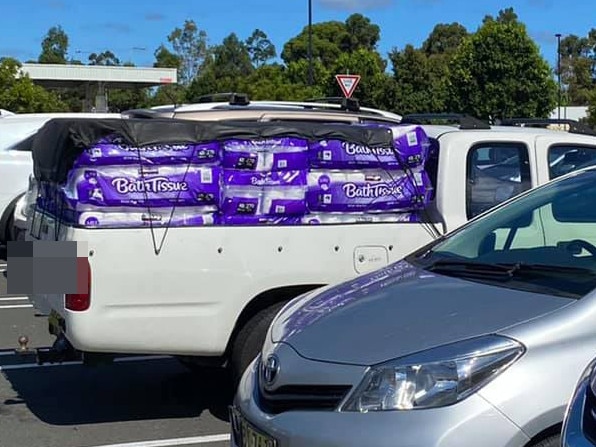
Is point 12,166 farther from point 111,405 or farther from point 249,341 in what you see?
point 249,341

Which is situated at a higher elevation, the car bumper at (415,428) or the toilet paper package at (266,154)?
the toilet paper package at (266,154)

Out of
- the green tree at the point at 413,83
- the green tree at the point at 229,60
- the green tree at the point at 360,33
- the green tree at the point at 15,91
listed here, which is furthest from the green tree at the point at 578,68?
the green tree at the point at 15,91

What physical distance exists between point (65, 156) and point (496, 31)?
39.1m

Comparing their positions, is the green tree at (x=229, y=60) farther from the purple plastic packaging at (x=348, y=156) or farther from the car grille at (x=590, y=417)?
the car grille at (x=590, y=417)

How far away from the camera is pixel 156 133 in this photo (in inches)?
209

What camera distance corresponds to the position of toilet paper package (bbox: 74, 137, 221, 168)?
517cm

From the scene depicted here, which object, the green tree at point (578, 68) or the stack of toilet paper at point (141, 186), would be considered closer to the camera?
the stack of toilet paper at point (141, 186)

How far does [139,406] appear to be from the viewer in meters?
6.16

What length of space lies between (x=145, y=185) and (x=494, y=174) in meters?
2.35

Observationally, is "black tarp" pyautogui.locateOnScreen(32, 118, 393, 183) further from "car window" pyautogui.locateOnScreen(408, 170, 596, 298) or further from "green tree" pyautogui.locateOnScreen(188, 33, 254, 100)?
"green tree" pyautogui.locateOnScreen(188, 33, 254, 100)

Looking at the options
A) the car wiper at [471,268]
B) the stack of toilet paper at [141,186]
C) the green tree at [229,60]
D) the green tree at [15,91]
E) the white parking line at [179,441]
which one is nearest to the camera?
the car wiper at [471,268]

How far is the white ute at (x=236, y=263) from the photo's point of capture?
16.6 ft

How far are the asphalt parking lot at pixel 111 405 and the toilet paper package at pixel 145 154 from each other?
1.67m

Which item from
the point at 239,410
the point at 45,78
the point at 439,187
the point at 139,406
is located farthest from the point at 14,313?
the point at 45,78
